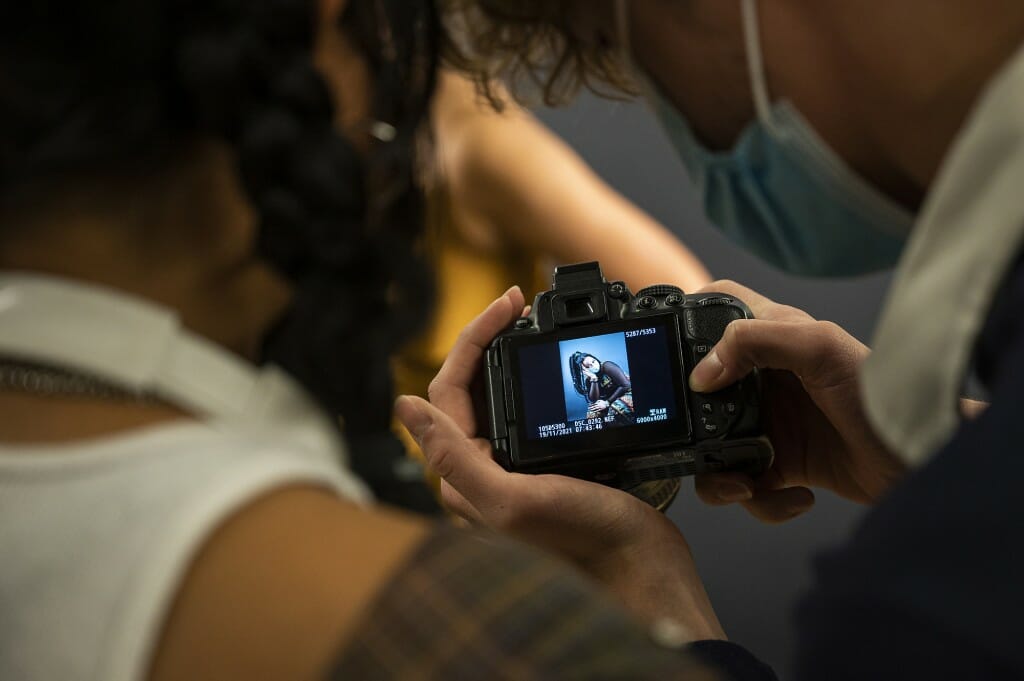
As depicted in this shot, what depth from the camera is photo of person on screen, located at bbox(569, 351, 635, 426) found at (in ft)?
2.31

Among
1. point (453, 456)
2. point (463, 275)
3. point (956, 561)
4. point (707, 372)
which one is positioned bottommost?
point (463, 275)

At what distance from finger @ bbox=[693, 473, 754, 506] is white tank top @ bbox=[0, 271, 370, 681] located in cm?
43

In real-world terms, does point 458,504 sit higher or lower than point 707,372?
lower

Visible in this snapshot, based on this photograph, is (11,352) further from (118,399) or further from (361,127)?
(361,127)

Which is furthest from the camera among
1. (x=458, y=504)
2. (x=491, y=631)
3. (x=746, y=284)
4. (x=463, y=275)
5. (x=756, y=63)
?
(x=746, y=284)

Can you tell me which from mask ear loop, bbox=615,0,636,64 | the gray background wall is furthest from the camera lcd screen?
the gray background wall

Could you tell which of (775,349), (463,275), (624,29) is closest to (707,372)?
(775,349)

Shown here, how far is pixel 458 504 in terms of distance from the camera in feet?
2.40

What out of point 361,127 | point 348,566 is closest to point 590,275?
point 361,127

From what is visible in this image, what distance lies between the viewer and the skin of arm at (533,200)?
116 cm

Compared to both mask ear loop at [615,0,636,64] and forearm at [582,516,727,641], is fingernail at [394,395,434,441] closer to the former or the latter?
forearm at [582,516,727,641]

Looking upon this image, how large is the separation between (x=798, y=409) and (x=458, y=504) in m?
0.25

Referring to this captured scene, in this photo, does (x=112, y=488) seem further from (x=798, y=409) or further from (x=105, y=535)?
(x=798, y=409)

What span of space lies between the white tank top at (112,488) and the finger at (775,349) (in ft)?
1.20
